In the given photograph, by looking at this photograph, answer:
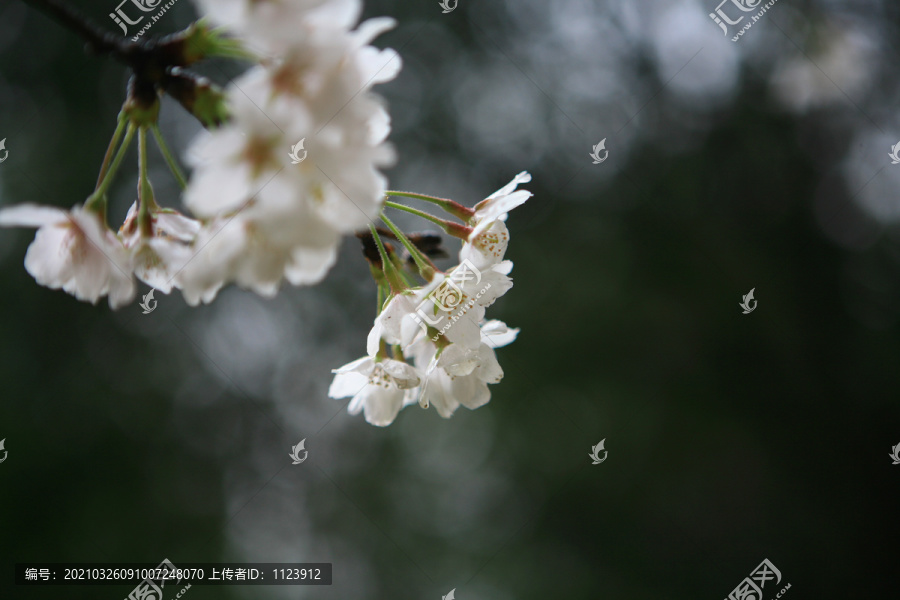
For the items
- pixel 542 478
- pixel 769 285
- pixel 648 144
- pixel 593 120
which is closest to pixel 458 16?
pixel 593 120

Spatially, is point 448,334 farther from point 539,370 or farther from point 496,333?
point 539,370

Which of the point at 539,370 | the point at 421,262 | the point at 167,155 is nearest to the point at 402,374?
the point at 421,262

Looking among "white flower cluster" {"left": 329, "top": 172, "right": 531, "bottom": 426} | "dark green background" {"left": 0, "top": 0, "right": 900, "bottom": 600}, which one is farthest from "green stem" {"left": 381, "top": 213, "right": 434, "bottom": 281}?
"dark green background" {"left": 0, "top": 0, "right": 900, "bottom": 600}

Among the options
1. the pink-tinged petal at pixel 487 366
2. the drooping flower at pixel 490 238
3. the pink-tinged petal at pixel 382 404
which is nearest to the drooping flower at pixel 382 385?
the pink-tinged petal at pixel 382 404

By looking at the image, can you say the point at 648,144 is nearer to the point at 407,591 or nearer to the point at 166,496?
the point at 407,591

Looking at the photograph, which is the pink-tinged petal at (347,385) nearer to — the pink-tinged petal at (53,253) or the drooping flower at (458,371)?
the drooping flower at (458,371)

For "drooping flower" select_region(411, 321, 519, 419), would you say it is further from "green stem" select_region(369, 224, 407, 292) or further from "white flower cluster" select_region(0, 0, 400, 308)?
"white flower cluster" select_region(0, 0, 400, 308)
